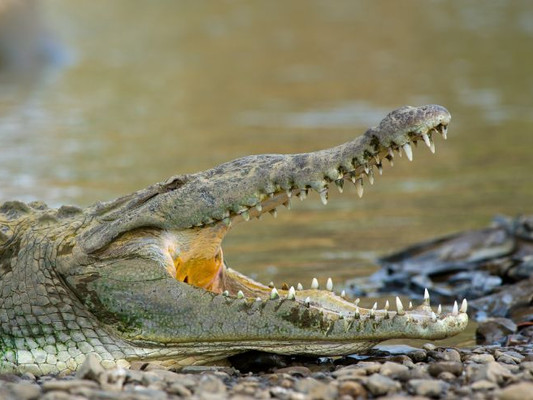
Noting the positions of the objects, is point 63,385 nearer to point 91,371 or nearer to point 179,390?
point 91,371

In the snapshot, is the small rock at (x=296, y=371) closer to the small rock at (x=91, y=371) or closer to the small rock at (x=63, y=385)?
the small rock at (x=91, y=371)

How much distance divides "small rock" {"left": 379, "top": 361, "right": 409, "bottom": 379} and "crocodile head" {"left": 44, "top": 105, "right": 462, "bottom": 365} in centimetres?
33

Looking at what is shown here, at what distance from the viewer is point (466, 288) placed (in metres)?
7.63

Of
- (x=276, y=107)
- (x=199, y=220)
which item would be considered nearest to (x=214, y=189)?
(x=199, y=220)

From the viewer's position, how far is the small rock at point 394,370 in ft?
15.1

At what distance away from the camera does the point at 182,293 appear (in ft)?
16.9

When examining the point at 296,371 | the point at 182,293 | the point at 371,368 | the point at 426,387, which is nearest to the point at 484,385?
the point at 426,387

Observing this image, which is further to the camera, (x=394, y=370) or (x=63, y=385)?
(x=394, y=370)

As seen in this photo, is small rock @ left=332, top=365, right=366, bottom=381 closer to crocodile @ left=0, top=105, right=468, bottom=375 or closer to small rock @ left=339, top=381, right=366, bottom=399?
small rock @ left=339, top=381, right=366, bottom=399

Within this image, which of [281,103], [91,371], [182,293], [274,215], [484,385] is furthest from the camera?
[281,103]

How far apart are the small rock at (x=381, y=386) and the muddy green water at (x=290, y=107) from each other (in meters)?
2.15

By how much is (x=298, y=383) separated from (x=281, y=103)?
45.6ft

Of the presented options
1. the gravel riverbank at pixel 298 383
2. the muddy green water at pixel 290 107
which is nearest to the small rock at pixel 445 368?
the gravel riverbank at pixel 298 383

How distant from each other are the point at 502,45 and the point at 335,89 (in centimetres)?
687
